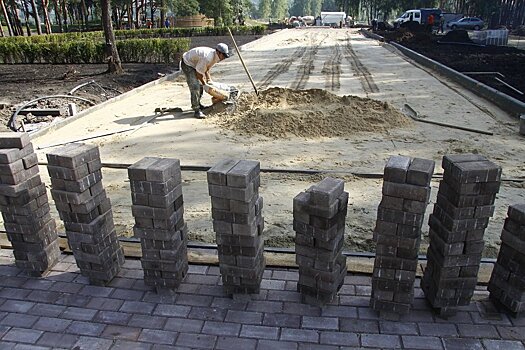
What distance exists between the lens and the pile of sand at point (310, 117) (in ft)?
24.3

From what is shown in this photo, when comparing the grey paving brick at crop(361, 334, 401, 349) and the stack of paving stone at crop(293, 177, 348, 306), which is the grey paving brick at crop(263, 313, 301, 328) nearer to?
the stack of paving stone at crop(293, 177, 348, 306)

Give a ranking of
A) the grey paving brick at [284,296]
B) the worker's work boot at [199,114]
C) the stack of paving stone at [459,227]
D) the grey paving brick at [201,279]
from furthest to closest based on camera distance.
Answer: the worker's work boot at [199,114], the grey paving brick at [201,279], the grey paving brick at [284,296], the stack of paving stone at [459,227]

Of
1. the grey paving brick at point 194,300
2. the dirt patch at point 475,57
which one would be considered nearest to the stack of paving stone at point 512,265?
the grey paving brick at point 194,300

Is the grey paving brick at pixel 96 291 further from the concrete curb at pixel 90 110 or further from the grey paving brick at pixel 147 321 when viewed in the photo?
the concrete curb at pixel 90 110

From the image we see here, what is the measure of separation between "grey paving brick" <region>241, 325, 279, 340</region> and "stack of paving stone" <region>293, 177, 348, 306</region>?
0.37m

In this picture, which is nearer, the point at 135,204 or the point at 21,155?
the point at 135,204

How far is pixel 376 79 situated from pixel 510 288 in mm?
11867

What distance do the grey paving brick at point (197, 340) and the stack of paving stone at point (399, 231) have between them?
3.76ft

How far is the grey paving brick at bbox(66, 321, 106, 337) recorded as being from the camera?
264 centimetres

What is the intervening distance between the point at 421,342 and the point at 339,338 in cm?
52

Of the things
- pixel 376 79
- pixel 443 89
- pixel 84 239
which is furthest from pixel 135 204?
pixel 376 79

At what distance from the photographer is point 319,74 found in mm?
14844

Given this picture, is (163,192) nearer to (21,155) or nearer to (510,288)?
(21,155)

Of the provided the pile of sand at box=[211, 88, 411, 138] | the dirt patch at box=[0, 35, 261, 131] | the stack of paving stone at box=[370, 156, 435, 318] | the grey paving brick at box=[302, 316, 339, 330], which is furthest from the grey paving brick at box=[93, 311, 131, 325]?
the dirt patch at box=[0, 35, 261, 131]
